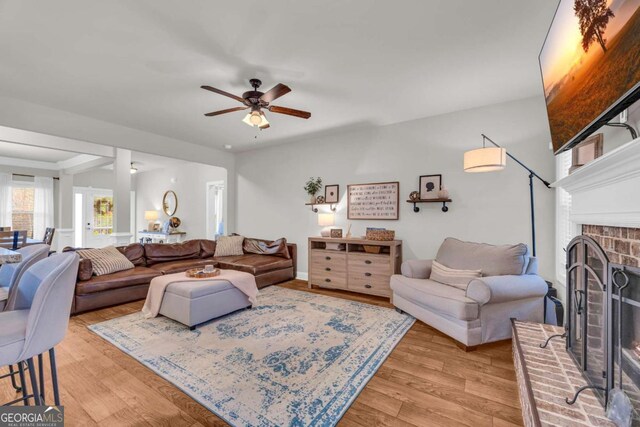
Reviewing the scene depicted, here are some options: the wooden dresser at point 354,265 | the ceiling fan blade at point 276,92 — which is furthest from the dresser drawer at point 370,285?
the ceiling fan blade at point 276,92

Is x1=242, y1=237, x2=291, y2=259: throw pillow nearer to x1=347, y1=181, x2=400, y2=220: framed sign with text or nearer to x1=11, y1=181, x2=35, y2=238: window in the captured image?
x1=347, y1=181, x2=400, y2=220: framed sign with text

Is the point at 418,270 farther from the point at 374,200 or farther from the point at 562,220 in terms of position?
the point at 562,220

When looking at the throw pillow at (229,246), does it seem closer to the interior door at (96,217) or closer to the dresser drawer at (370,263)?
the dresser drawer at (370,263)

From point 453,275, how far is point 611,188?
166cm

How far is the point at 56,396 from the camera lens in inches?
57.3

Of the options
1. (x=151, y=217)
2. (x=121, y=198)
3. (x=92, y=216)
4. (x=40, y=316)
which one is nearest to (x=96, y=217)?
(x=92, y=216)

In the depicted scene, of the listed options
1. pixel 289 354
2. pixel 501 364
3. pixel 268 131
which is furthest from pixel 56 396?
pixel 268 131

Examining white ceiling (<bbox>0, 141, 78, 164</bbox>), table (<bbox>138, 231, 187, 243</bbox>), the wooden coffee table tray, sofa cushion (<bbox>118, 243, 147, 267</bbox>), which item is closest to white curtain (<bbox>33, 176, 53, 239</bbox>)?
white ceiling (<bbox>0, 141, 78, 164</bbox>)

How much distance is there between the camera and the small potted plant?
4754mm

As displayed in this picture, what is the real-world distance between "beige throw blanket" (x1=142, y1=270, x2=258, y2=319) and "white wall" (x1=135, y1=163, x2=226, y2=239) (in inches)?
116

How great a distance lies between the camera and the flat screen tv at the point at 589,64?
915 mm

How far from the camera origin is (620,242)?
132cm

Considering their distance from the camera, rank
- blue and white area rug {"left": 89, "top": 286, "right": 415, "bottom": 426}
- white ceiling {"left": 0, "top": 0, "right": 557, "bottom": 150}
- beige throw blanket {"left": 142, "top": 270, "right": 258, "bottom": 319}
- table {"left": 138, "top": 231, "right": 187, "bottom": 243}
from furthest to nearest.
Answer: table {"left": 138, "top": 231, "right": 187, "bottom": 243}, beige throw blanket {"left": 142, "top": 270, "right": 258, "bottom": 319}, white ceiling {"left": 0, "top": 0, "right": 557, "bottom": 150}, blue and white area rug {"left": 89, "top": 286, "right": 415, "bottom": 426}

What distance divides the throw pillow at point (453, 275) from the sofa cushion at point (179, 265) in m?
3.40
